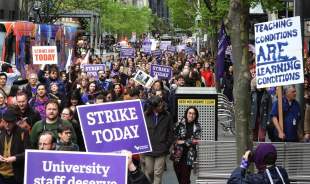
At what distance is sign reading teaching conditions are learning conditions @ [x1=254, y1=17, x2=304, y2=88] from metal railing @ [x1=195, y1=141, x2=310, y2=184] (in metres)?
0.87

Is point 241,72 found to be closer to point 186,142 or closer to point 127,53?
point 186,142

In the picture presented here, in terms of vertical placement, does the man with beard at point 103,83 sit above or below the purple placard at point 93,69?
below

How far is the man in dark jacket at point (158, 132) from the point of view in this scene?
432 inches

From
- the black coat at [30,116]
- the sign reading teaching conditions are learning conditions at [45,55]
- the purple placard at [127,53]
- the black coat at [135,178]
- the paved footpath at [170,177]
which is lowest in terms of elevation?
the paved footpath at [170,177]

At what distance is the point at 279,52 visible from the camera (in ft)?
33.6

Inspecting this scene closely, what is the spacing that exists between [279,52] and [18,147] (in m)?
3.60

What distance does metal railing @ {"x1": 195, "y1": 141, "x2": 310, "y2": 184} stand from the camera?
10.2m

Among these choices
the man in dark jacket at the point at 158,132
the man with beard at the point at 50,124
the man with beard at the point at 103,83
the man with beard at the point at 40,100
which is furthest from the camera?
the man with beard at the point at 103,83

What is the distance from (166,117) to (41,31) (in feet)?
88.6

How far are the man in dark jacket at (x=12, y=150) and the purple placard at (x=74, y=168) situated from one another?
228cm

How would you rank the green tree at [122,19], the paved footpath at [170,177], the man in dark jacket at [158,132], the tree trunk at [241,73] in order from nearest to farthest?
the tree trunk at [241,73]
the man in dark jacket at [158,132]
the paved footpath at [170,177]
the green tree at [122,19]

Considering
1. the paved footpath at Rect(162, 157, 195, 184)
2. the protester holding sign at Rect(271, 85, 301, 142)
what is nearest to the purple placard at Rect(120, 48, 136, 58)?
the paved footpath at Rect(162, 157, 195, 184)

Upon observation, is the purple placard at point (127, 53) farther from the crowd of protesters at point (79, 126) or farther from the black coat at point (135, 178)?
the black coat at point (135, 178)

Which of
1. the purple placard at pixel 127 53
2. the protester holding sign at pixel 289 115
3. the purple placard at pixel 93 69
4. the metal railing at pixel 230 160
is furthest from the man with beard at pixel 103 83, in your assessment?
the purple placard at pixel 127 53
